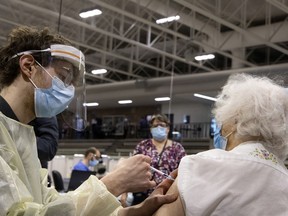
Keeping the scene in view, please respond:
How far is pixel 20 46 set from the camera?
1.49 meters

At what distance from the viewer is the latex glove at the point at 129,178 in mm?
1437

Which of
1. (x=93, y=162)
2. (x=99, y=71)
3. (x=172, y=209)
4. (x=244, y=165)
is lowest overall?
(x=93, y=162)

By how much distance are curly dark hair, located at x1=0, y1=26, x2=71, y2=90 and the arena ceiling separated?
3714 mm

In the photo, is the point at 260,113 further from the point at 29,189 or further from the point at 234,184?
the point at 29,189

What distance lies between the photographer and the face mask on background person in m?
1.45

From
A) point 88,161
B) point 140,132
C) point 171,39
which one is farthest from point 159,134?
point 140,132

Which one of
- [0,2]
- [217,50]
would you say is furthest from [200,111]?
[0,2]

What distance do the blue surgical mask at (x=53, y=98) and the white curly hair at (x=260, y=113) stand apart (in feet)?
1.73

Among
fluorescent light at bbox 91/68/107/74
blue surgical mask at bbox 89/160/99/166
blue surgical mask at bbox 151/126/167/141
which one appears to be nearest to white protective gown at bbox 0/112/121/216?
blue surgical mask at bbox 151/126/167/141

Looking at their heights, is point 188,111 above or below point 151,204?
above

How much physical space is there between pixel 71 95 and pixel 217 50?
9183 millimetres

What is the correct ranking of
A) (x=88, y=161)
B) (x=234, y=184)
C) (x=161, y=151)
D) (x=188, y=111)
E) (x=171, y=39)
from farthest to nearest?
1. (x=188, y=111)
2. (x=171, y=39)
3. (x=88, y=161)
4. (x=161, y=151)
5. (x=234, y=184)

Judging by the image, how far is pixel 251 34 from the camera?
372 inches

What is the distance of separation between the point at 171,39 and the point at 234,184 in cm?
964
